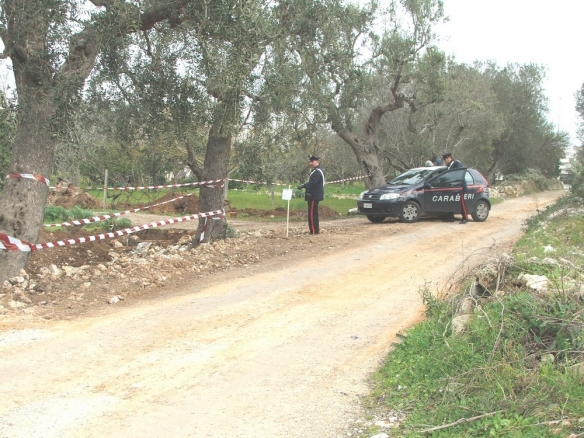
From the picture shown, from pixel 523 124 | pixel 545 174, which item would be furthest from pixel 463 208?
pixel 545 174

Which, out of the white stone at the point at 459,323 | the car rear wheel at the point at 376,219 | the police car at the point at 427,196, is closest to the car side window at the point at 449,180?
the police car at the point at 427,196

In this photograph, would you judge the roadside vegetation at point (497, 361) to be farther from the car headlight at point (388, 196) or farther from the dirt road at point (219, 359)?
the car headlight at point (388, 196)

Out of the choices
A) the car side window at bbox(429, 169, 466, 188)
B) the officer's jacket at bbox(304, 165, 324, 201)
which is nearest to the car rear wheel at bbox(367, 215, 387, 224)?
the car side window at bbox(429, 169, 466, 188)

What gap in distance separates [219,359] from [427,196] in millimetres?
12060

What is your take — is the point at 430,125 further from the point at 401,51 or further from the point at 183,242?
the point at 183,242

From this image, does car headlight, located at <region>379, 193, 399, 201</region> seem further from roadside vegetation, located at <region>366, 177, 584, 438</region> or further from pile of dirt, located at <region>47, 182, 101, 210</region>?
pile of dirt, located at <region>47, 182, 101, 210</region>

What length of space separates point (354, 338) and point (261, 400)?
191 centimetres

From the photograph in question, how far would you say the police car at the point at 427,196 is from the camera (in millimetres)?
16422

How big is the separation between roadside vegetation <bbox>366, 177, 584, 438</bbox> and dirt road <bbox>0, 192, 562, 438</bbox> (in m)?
0.45

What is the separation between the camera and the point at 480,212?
1722cm

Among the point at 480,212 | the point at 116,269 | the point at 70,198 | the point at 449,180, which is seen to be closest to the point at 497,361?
the point at 116,269

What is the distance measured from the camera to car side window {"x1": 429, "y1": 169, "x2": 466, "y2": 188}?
1661 centimetres

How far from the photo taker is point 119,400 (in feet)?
15.6

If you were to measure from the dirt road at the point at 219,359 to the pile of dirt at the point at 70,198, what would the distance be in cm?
1765
